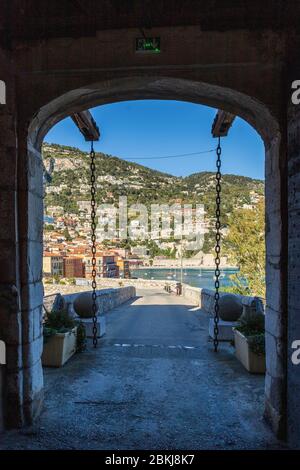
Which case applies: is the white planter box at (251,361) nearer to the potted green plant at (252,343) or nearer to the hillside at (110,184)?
the potted green plant at (252,343)

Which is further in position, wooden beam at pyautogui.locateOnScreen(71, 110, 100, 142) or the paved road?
wooden beam at pyautogui.locateOnScreen(71, 110, 100, 142)

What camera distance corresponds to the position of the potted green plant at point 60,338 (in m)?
5.80

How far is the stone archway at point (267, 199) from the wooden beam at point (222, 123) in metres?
1.11

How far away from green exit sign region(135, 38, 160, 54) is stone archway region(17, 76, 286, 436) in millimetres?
288

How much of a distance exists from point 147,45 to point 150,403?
4.20 m

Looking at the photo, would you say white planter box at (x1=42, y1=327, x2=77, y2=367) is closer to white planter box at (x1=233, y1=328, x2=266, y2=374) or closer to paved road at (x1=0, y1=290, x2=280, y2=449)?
paved road at (x1=0, y1=290, x2=280, y2=449)

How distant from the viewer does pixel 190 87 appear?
13.0 feet

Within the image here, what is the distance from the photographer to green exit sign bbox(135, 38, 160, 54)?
3.71m

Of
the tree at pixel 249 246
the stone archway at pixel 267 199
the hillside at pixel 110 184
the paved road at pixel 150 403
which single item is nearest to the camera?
the paved road at pixel 150 403

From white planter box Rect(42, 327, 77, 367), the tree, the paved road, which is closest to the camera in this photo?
the paved road

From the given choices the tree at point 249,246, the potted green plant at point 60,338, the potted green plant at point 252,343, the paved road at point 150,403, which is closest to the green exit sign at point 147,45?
the paved road at point 150,403

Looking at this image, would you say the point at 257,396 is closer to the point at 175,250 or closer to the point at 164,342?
the point at 164,342

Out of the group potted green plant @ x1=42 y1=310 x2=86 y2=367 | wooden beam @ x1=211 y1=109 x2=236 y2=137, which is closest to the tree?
wooden beam @ x1=211 y1=109 x2=236 y2=137

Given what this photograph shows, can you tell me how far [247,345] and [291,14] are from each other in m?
4.47
